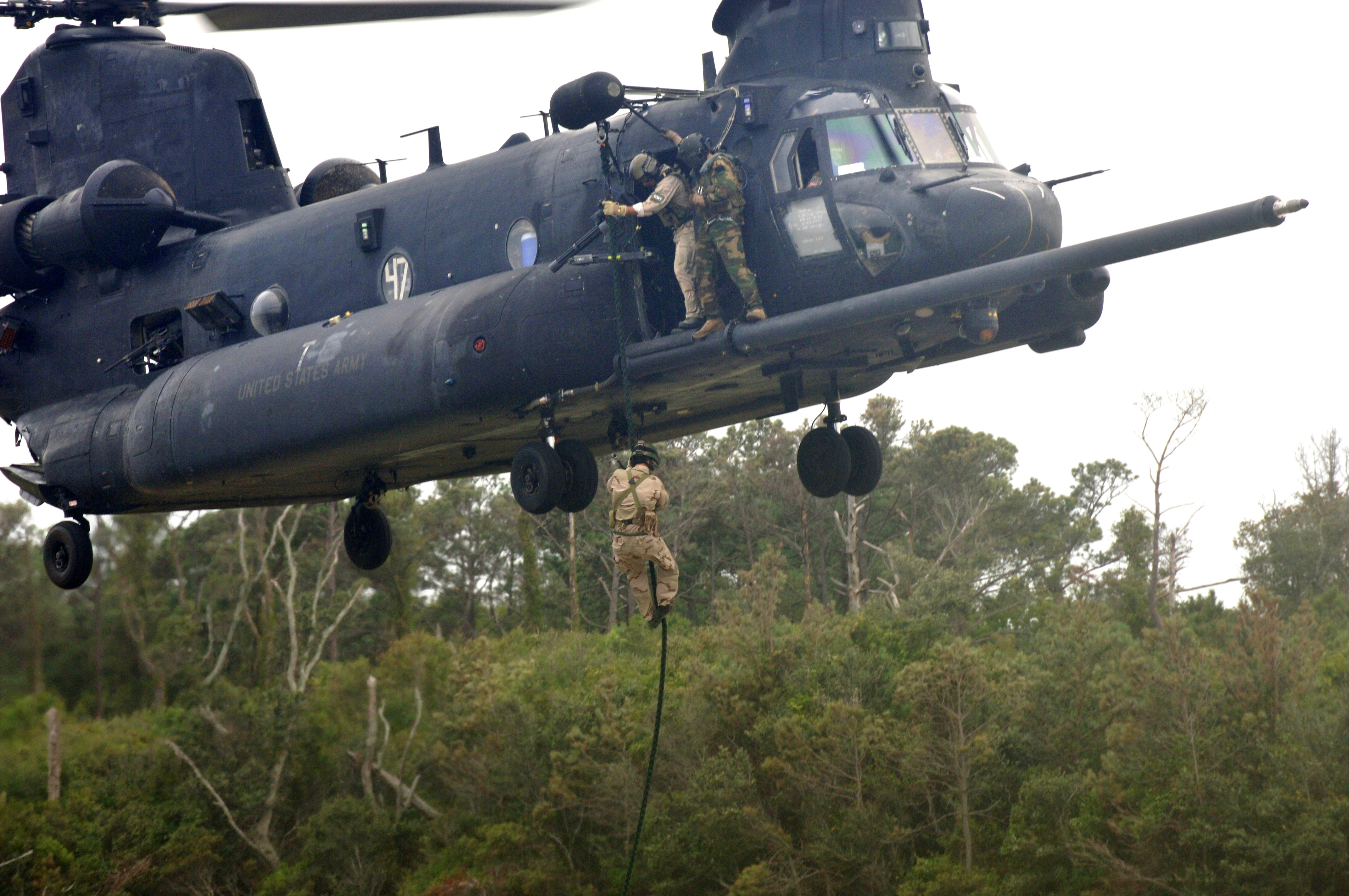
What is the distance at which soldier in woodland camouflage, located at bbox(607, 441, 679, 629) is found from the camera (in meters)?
11.3

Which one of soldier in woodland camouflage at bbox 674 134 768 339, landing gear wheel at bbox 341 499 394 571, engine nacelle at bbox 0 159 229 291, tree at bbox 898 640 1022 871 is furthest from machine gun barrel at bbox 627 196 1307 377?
tree at bbox 898 640 1022 871

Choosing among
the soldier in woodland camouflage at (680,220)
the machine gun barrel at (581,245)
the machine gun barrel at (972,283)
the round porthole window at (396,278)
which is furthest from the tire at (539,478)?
the round porthole window at (396,278)

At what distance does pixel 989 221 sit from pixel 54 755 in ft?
107

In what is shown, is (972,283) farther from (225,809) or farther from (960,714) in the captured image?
(225,809)

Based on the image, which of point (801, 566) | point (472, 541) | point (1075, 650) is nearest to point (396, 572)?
point (472, 541)

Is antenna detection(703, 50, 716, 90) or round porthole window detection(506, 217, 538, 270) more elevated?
antenna detection(703, 50, 716, 90)

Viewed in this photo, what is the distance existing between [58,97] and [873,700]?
2702 centimetres

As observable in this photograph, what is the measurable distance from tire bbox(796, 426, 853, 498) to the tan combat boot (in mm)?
2809

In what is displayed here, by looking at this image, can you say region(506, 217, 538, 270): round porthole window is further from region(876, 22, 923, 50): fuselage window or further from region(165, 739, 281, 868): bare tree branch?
region(165, 739, 281, 868): bare tree branch

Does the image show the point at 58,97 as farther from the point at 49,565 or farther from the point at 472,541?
the point at 472,541

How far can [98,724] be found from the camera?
37844mm

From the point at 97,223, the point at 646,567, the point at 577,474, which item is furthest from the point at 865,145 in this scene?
the point at 97,223

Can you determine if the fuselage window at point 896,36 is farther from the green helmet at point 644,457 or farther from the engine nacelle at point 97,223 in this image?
the engine nacelle at point 97,223

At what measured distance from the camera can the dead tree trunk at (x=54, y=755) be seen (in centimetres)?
3469
